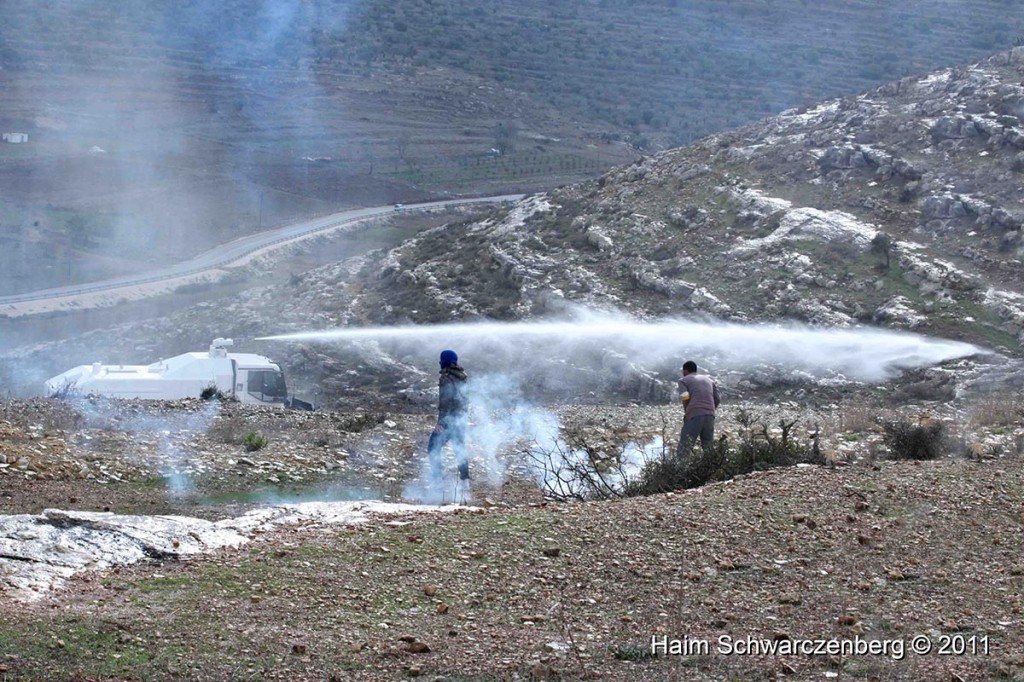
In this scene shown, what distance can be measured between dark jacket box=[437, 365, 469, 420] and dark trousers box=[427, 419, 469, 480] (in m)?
0.09

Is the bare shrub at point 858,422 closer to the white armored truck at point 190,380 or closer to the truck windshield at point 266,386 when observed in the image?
the white armored truck at point 190,380

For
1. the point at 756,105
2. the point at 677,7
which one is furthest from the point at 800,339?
the point at 677,7

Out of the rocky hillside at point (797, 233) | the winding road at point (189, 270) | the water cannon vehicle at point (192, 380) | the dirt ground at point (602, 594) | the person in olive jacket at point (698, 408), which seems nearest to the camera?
the dirt ground at point (602, 594)

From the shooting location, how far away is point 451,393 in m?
12.4

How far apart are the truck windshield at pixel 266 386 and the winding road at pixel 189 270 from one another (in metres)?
22.9

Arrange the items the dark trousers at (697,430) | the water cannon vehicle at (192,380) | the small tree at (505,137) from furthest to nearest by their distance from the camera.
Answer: the small tree at (505,137) < the water cannon vehicle at (192,380) < the dark trousers at (697,430)

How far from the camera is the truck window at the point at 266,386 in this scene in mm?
20250

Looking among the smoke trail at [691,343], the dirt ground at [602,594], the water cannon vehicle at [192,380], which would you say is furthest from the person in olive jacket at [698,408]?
the smoke trail at [691,343]

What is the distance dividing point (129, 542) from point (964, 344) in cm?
1739

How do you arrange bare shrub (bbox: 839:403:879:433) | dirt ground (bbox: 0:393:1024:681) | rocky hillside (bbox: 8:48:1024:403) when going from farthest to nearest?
rocky hillside (bbox: 8:48:1024:403) → bare shrub (bbox: 839:403:879:433) → dirt ground (bbox: 0:393:1024:681)

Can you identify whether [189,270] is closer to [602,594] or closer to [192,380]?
[192,380]

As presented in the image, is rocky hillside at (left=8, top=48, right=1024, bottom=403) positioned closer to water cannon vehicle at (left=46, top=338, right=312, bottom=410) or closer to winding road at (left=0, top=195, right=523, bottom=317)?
water cannon vehicle at (left=46, top=338, right=312, bottom=410)

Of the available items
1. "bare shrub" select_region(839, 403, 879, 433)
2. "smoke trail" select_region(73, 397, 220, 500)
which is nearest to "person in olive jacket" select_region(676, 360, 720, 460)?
"bare shrub" select_region(839, 403, 879, 433)

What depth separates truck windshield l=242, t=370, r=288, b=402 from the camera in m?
20.2
